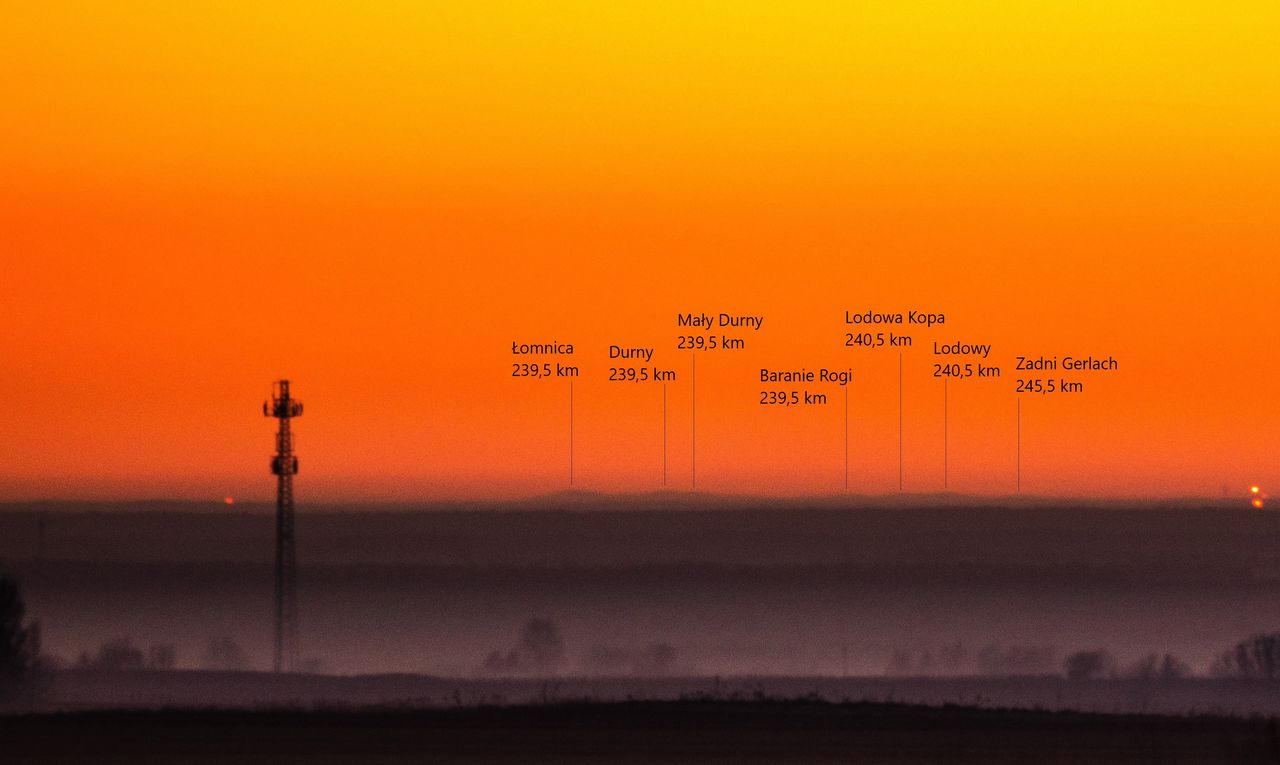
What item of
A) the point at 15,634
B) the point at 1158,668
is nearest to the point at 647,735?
the point at 1158,668

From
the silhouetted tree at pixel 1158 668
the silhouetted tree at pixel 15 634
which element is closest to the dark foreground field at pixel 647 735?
the silhouetted tree at pixel 1158 668

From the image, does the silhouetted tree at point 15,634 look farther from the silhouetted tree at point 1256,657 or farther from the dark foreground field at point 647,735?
the silhouetted tree at point 1256,657

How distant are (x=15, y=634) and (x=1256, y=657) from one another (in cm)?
3456

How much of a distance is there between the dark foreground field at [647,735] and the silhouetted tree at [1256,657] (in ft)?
80.0

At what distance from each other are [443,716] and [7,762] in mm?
7726

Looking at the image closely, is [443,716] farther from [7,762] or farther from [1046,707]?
[1046,707]

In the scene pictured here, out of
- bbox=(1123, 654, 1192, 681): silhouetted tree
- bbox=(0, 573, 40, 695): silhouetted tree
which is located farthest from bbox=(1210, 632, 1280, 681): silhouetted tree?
bbox=(0, 573, 40, 695): silhouetted tree

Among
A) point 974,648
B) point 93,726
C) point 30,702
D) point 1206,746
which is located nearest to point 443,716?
point 93,726

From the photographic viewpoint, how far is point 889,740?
1358 inches

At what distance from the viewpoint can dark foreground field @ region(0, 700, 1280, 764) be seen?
32.6m

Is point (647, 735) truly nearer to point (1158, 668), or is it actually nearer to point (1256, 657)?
point (1158, 668)

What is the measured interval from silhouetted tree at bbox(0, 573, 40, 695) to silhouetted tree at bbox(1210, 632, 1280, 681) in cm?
3194

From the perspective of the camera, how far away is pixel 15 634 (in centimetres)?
6156

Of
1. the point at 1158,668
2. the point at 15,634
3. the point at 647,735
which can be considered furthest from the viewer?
the point at 15,634
